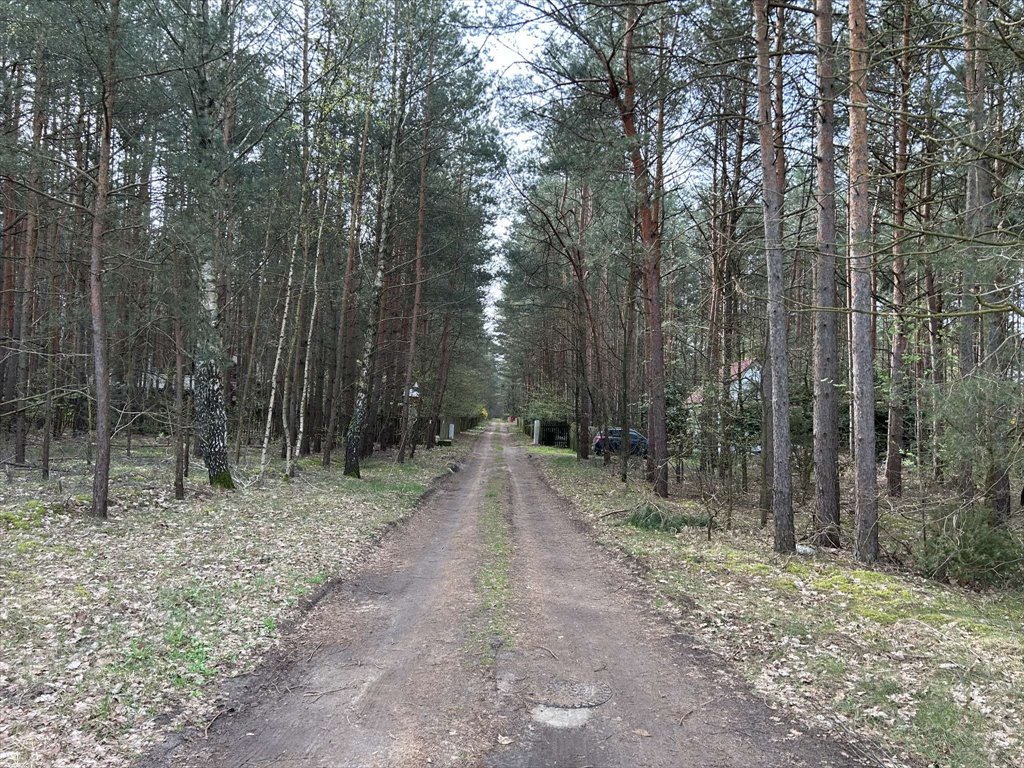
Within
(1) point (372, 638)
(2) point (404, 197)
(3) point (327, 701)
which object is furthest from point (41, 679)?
(2) point (404, 197)

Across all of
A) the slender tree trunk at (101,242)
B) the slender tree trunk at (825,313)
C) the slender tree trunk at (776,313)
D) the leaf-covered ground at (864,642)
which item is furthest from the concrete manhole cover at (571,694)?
the slender tree trunk at (101,242)

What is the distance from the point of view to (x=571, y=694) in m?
4.40

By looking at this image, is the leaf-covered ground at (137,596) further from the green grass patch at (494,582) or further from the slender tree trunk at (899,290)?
the slender tree trunk at (899,290)

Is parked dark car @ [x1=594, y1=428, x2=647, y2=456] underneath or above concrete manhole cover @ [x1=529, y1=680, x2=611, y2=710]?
above

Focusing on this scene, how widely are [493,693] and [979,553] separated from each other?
23.6ft

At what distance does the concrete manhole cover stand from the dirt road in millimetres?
16

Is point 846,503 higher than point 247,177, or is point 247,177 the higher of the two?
point 247,177

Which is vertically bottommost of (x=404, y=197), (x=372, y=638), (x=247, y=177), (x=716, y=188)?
(x=372, y=638)

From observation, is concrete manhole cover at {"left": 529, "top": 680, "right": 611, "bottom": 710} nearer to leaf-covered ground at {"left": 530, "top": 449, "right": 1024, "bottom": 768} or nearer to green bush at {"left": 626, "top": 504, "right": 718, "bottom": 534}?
leaf-covered ground at {"left": 530, "top": 449, "right": 1024, "bottom": 768}

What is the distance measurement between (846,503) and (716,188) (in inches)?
331

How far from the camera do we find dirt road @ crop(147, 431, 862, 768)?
142 inches

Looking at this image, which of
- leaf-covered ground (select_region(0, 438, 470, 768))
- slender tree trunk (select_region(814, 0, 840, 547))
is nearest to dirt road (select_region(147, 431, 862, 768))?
leaf-covered ground (select_region(0, 438, 470, 768))

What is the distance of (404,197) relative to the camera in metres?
21.3

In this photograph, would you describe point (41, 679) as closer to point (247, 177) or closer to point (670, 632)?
point (670, 632)
